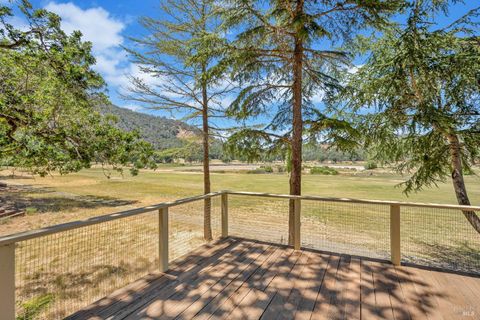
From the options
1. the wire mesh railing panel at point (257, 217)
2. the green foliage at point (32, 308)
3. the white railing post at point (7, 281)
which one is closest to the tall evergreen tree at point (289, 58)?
the wire mesh railing panel at point (257, 217)

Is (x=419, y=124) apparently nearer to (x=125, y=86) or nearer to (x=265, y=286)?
(x=265, y=286)

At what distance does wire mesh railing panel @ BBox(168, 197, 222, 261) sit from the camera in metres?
4.24

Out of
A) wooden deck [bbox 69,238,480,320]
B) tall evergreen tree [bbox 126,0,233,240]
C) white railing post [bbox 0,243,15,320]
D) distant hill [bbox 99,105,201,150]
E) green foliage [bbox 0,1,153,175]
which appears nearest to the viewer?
white railing post [bbox 0,243,15,320]

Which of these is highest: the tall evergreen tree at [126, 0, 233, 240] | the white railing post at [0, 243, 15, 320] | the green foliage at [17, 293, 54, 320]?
the tall evergreen tree at [126, 0, 233, 240]

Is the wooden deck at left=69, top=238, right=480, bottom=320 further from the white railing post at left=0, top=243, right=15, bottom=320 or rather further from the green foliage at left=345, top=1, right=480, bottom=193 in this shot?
the green foliage at left=345, top=1, right=480, bottom=193

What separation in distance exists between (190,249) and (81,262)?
1.62m

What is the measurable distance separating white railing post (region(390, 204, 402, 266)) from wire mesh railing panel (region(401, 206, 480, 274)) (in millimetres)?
130

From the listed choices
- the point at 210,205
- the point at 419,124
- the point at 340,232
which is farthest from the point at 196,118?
the point at 419,124

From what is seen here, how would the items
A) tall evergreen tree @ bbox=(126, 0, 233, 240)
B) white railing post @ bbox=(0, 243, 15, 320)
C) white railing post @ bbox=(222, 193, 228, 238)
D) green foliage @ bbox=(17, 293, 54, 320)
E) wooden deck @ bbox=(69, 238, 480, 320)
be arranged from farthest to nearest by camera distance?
tall evergreen tree @ bbox=(126, 0, 233, 240) → white railing post @ bbox=(222, 193, 228, 238) → green foliage @ bbox=(17, 293, 54, 320) → wooden deck @ bbox=(69, 238, 480, 320) → white railing post @ bbox=(0, 243, 15, 320)

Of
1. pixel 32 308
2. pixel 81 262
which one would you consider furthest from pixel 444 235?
pixel 32 308

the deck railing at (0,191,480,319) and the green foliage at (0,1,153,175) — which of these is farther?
the green foliage at (0,1,153,175)

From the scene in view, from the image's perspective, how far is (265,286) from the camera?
2635 millimetres

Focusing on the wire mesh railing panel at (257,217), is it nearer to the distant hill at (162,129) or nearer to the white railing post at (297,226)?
the white railing post at (297,226)

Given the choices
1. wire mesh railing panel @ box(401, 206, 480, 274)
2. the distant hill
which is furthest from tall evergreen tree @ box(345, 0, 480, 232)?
the distant hill
